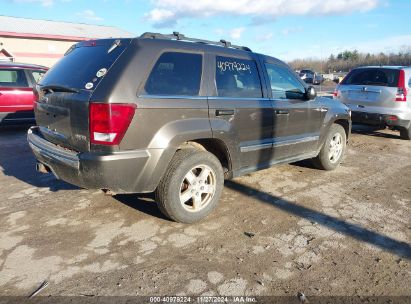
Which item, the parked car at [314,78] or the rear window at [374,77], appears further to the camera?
the parked car at [314,78]

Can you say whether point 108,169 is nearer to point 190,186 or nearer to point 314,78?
point 190,186

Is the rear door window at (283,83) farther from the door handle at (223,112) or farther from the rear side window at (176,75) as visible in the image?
the rear side window at (176,75)

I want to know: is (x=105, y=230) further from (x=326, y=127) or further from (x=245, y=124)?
(x=326, y=127)

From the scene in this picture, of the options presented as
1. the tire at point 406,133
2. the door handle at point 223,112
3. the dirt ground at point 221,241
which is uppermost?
the door handle at point 223,112

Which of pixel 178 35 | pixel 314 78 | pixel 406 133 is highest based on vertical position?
pixel 178 35

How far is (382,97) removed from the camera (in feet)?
26.8

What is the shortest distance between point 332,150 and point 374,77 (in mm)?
3556

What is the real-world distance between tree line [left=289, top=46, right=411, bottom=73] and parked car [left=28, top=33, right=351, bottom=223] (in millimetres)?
41413

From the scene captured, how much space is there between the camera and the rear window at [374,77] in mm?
8195

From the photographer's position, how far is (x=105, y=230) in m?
3.70

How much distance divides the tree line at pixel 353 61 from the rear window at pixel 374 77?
117 feet

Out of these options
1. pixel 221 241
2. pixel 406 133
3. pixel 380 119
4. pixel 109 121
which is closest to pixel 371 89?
pixel 380 119

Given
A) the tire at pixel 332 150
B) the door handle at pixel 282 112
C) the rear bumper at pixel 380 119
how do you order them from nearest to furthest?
the door handle at pixel 282 112
the tire at pixel 332 150
the rear bumper at pixel 380 119

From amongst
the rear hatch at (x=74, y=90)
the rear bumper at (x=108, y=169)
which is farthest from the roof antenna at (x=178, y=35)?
the rear bumper at (x=108, y=169)
